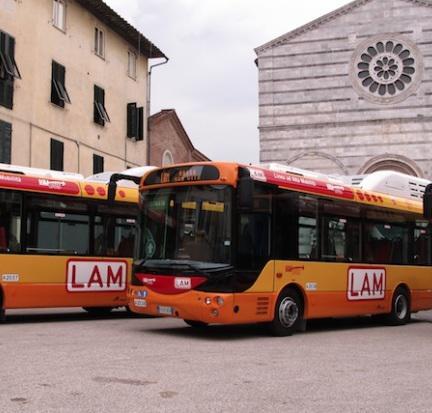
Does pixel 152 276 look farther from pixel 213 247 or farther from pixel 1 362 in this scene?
pixel 1 362

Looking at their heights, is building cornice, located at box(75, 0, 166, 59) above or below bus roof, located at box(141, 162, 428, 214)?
above

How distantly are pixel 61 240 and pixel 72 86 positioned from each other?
14.1 meters

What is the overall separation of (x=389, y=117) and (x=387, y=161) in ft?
8.49

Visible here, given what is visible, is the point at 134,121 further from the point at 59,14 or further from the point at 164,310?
the point at 164,310

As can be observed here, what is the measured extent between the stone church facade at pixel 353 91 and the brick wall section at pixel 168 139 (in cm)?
936

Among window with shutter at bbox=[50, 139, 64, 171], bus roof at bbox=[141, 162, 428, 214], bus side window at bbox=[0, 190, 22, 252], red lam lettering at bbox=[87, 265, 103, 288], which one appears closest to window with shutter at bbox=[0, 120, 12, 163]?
window with shutter at bbox=[50, 139, 64, 171]

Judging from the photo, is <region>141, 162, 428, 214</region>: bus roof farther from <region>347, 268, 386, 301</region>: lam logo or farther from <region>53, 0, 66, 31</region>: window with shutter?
<region>53, 0, 66, 31</region>: window with shutter

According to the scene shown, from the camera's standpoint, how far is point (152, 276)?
10477mm

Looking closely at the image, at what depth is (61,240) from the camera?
12.7 meters

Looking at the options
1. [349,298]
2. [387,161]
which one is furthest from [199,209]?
[387,161]

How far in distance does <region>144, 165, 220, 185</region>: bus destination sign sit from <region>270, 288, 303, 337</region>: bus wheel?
219cm

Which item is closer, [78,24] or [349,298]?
[349,298]

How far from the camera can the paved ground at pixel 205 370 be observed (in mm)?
5820

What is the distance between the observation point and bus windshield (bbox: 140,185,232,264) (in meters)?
10.1
